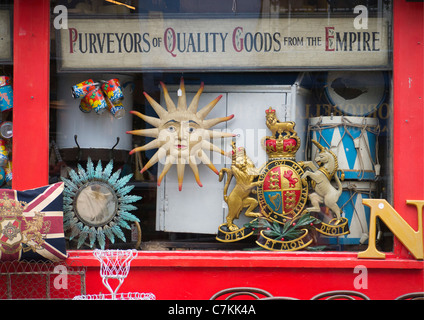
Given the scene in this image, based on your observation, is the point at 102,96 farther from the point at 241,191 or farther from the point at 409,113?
the point at 409,113

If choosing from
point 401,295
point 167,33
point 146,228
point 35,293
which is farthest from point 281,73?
point 35,293

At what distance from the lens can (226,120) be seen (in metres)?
4.89

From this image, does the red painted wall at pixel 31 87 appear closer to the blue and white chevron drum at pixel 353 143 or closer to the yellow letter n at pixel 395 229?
the blue and white chevron drum at pixel 353 143

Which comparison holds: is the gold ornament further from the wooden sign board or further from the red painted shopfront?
the red painted shopfront

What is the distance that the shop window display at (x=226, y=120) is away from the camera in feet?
15.6

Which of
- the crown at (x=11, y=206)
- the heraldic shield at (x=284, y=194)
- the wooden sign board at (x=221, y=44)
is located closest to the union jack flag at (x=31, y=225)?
the crown at (x=11, y=206)

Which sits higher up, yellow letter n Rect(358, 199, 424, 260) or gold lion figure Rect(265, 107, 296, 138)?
gold lion figure Rect(265, 107, 296, 138)

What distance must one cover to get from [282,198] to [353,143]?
0.78 meters

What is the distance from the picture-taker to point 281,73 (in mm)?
4848

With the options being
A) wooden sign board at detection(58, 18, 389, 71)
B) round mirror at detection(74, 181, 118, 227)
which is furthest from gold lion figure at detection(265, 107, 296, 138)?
round mirror at detection(74, 181, 118, 227)

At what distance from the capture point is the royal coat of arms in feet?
15.5

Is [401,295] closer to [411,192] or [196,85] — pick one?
[411,192]

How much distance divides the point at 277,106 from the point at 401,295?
73.3 inches

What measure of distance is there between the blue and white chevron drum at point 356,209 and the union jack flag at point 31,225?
226cm
